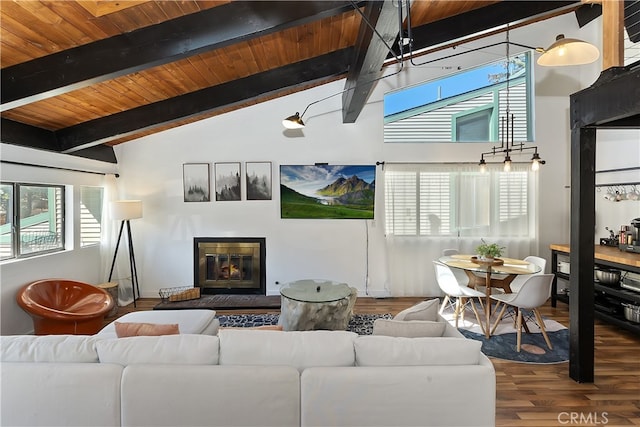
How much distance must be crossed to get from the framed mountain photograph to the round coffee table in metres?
1.81

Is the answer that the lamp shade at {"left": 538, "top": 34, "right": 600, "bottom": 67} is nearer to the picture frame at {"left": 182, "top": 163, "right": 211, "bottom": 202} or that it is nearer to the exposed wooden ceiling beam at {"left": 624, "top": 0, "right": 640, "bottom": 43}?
the exposed wooden ceiling beam at {"left": 624, "top": 0, "right": 640, "bottom": 43}

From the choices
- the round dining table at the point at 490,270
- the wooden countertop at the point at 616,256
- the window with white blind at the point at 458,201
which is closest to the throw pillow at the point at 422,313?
the round dining table at the point at 490,270

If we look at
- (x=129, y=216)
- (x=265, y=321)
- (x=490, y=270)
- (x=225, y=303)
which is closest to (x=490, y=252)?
(x=490, y=270)

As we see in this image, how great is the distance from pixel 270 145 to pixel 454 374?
4.28 metres

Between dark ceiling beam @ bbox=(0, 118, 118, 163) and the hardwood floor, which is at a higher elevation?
dark ceiling beam @ bbox=(0, 118, 118, 163)

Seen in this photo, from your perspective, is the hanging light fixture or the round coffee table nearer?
the round coffee table

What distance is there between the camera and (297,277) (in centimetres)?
535

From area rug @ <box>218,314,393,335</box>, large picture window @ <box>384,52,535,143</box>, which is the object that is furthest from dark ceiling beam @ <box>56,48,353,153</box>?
area rug @ <box>218,314,393,335</box>

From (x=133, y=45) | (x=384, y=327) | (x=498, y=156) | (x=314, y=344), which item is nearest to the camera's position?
(x=314, y=344)

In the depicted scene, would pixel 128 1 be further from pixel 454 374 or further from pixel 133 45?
pixel 454 374

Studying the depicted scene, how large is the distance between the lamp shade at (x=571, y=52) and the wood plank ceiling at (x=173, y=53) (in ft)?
3.77

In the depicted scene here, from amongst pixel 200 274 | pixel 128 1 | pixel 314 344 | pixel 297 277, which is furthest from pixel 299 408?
pixel 200 274

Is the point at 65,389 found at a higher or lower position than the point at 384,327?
lower

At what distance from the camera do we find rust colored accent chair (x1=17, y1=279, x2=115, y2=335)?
10.8ft
